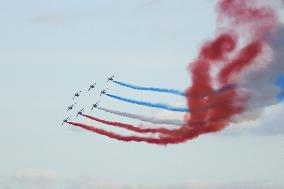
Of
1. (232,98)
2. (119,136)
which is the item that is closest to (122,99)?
(119,136)

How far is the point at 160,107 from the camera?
15975 cm

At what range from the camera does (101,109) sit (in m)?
168

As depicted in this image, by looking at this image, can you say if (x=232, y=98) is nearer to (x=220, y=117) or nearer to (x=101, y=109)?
(x=220, y=117)

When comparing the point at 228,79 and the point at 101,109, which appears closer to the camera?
the point at 228,79

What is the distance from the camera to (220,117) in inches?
6176

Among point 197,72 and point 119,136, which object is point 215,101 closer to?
point 197,72

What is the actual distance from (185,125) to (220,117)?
4500mm

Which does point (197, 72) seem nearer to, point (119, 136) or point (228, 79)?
point (228, 79)

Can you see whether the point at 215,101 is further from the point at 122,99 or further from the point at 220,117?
the point at 122,99

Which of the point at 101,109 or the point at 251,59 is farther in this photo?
the point at 101,109

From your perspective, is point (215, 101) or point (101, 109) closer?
point (215, 101)

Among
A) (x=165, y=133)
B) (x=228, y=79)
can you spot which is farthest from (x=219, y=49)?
(x=165, y=133)

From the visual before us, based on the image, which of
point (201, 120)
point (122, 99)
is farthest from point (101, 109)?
point (201, 120)

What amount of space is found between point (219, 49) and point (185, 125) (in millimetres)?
10632
